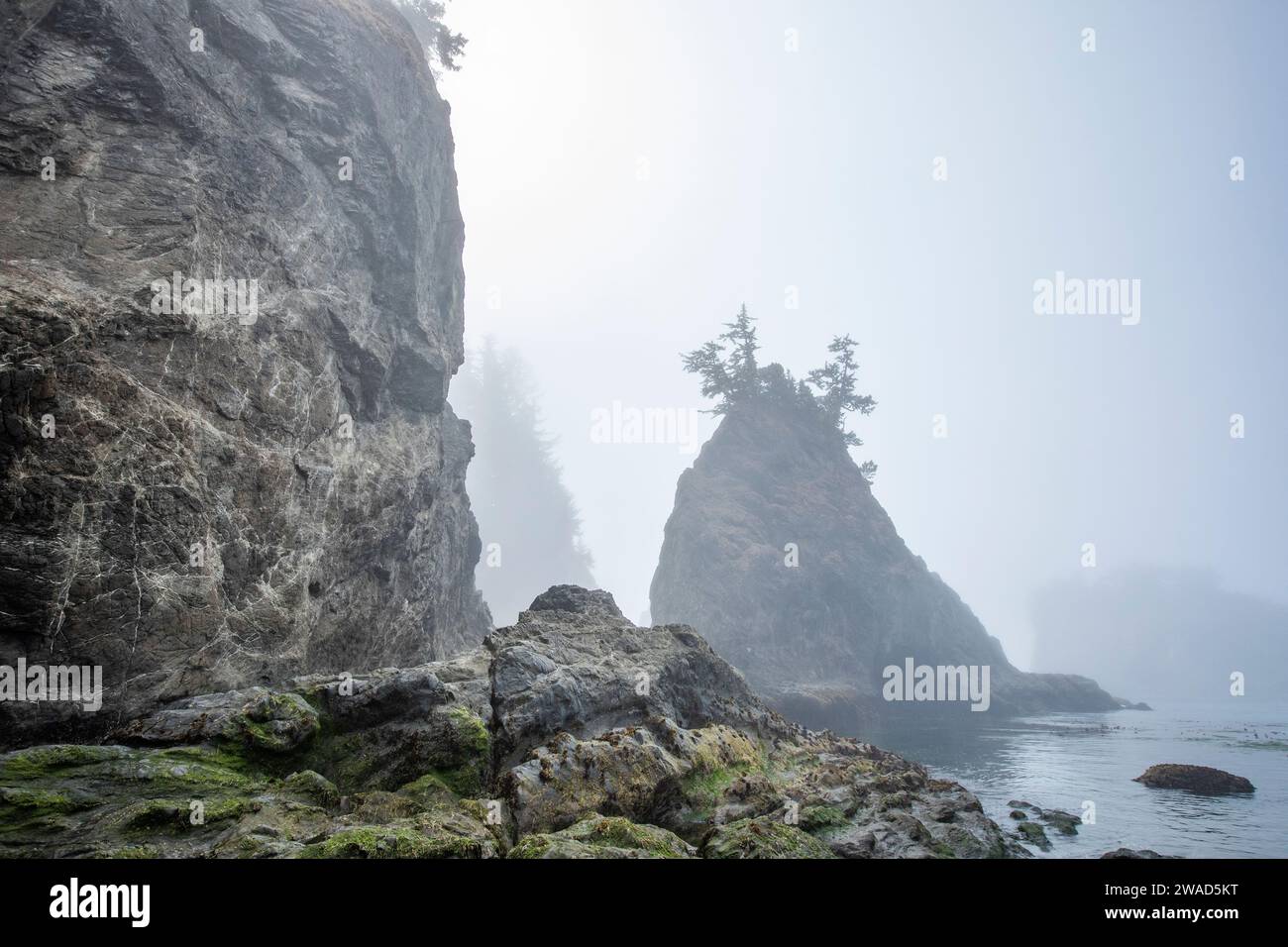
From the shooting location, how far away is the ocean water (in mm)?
18625

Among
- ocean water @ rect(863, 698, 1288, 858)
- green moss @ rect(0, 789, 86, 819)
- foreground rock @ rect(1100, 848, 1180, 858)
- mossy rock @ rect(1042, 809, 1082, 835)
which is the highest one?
green moss @ rect(0, 789, 86, 819)

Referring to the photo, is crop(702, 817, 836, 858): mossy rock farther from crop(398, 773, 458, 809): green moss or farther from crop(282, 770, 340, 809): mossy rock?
crop(282, 770, 340, 809): mossy rock

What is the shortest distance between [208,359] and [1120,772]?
42.0 m

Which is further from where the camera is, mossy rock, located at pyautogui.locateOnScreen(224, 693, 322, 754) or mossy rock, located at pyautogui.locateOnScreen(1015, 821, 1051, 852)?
mossy rock, located at pyautogui.locateOnScreen(1015, 821, 1051, 852)

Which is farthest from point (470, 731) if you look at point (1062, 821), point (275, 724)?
Result: point (1062, 821)

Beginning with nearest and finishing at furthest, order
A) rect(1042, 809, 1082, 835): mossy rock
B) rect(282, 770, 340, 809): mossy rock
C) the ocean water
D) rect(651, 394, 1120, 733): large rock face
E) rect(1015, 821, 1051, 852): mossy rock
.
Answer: rect(282, 770, 340, 809): mossy rock → rect(1015, 821, 1051, 852): mossy rock → the ocean water → rect(1042, 809, 1082, 835): mossy rock → rect(651, 394, 1120, 733): large rock face

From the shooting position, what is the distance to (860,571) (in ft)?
214

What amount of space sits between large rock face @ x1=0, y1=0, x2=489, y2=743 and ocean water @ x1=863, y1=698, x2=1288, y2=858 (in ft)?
73.5

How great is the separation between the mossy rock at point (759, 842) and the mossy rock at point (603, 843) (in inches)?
19.4

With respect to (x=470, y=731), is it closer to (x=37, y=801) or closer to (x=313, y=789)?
(x=313, y=789)

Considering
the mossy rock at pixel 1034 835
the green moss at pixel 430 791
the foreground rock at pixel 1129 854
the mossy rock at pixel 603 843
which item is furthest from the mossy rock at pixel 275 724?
the mossy rock at pixel 1034 835

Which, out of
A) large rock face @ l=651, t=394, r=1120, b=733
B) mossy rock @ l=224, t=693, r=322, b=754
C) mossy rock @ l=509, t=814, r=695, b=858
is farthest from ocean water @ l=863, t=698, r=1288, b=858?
mossy rock @ l=224, t=693, r=322, b=754
